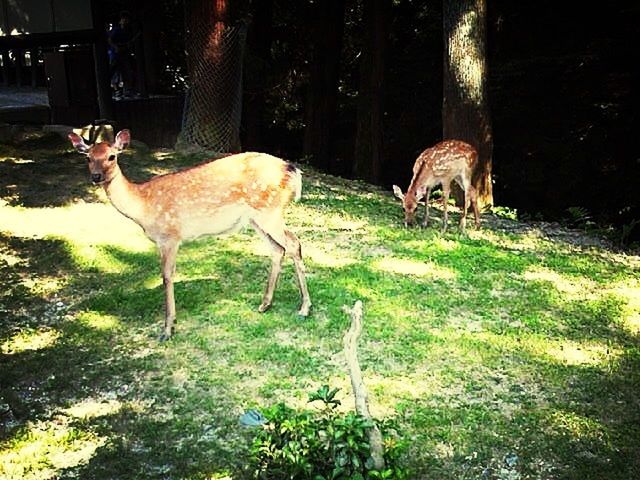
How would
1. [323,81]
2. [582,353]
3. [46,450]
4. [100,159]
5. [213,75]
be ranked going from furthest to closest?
[323,81] < [213,75] < [100,159] < [582,353] < [46,450]

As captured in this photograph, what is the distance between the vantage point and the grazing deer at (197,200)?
5.91 meters

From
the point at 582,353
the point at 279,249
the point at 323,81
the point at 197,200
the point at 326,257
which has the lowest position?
the point at 582,353

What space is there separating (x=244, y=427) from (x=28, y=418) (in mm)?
1367

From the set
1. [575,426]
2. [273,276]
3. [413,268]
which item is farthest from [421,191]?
[575,426]

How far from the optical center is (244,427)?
4.68 metres

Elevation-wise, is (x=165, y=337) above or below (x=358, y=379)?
below

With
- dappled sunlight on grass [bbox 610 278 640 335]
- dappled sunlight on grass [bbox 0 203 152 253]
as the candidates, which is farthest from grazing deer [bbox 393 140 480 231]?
dappled sunlight on grass [bbox 0 203 152 253]

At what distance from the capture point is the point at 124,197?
5902 mm

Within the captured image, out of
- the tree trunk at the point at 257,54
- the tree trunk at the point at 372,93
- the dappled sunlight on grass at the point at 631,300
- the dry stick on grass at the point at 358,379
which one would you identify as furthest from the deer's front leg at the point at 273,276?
the tree trunk at the point at 257,54

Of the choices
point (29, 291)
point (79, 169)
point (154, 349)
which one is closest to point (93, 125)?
point (79, 169)

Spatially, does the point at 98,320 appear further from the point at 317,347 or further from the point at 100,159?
the point at 317,347

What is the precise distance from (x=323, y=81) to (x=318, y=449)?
40.2 feet

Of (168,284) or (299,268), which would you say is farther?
(299,268)

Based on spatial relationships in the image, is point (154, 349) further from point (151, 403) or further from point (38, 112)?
point (38, 112)
